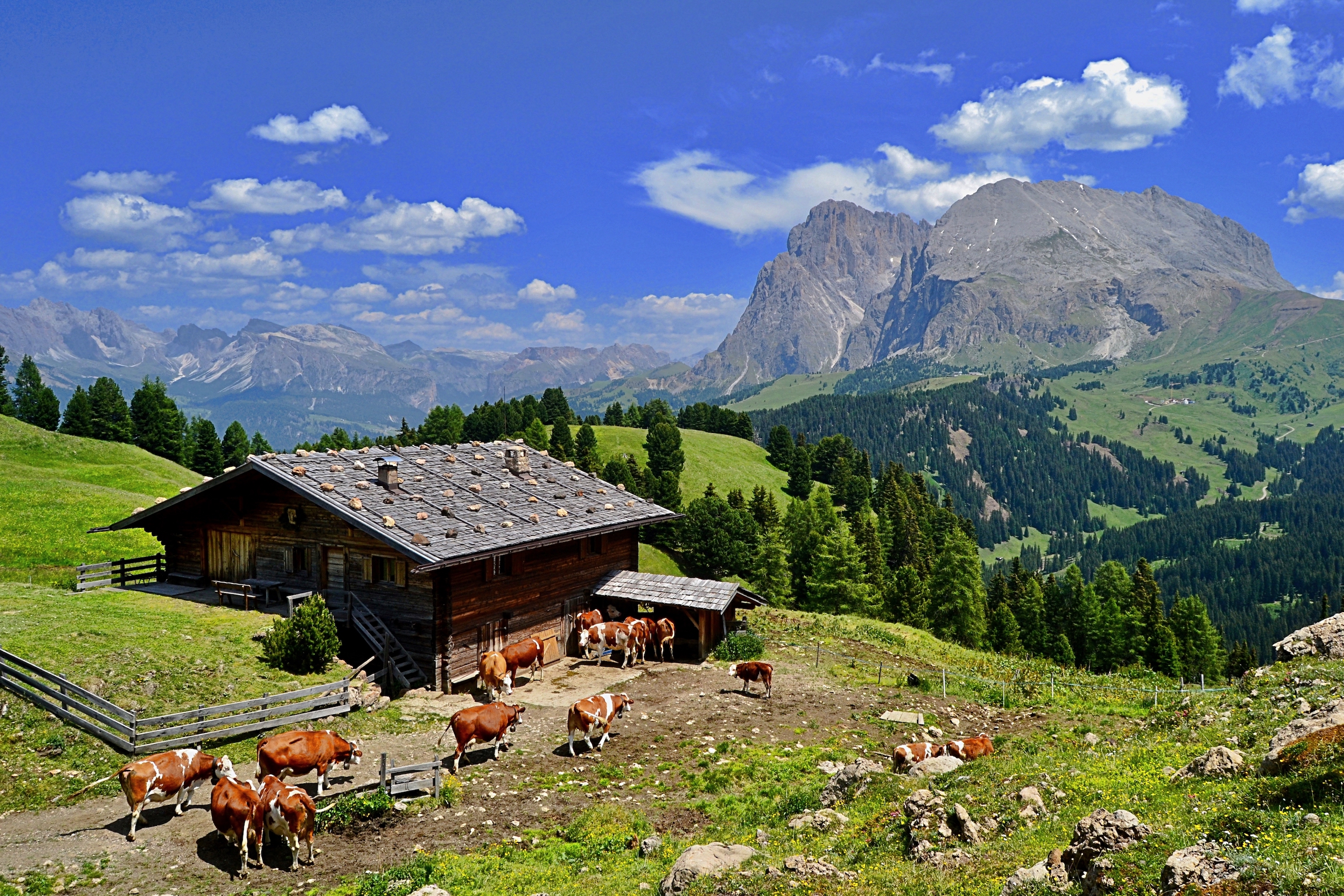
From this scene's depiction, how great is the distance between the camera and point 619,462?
111 metres

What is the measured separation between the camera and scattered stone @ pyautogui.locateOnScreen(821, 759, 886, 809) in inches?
690

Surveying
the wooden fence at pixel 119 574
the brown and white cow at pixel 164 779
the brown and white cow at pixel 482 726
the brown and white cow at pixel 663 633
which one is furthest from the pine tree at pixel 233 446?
the brown and white cow at pixel 164 779

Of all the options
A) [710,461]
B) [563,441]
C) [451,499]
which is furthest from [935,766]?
[710,461]

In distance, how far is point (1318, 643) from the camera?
26078mm

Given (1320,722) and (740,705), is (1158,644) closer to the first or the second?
(740,705)

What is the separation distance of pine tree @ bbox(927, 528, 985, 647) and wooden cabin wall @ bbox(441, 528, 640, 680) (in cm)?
Result: 5805

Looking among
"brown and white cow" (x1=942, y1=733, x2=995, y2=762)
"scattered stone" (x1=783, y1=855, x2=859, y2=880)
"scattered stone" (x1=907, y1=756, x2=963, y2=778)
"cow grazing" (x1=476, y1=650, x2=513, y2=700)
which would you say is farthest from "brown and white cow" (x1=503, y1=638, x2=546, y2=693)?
"scattered stone" (x1=783, y1=855, x2=859, y2=880)

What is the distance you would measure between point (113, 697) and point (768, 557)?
70994 millimetres

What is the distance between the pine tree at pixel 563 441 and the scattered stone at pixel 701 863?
4147 inches

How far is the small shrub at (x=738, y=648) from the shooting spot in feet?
119

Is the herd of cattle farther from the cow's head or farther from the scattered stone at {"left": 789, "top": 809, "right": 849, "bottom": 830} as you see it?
the scattered stone at {"left": 789, "top": 809, "right": 849, "bottom": 830}

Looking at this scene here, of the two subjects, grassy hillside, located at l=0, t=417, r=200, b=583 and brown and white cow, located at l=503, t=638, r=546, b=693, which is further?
grassy hillside, located at l=0, t=417, r=200, b=583

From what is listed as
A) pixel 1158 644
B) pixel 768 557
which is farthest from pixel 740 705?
pixel 1158 644

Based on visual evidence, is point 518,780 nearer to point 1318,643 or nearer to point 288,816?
point 288,816
